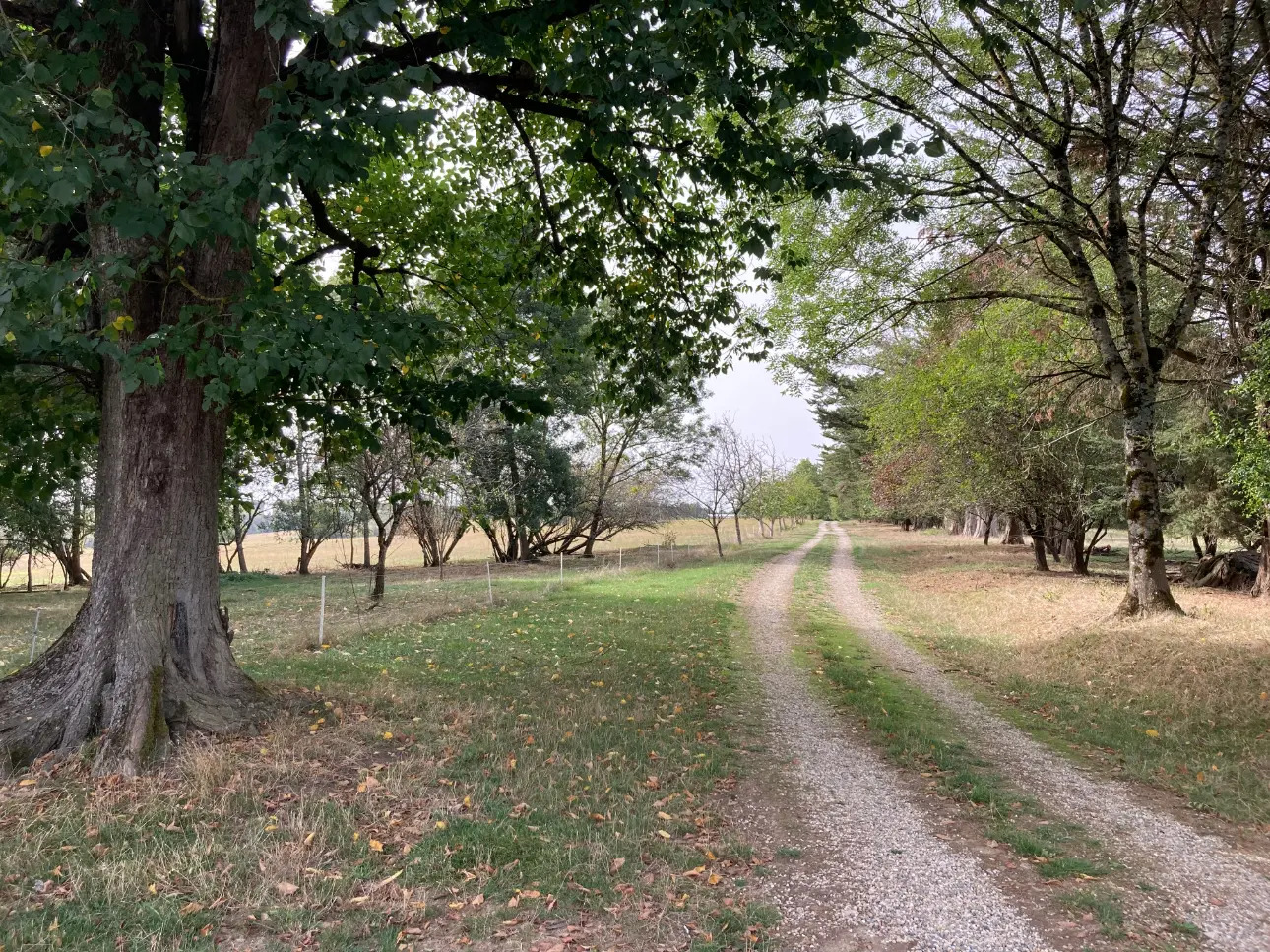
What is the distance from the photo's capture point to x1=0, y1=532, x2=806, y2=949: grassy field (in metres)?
3.32

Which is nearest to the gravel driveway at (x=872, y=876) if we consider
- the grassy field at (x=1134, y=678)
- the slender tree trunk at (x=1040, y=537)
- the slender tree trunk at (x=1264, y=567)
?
the grassy field at (x=1134, y=678)

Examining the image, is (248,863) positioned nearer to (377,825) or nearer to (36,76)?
(377,825)

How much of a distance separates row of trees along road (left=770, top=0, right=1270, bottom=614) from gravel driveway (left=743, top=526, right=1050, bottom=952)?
5.29 m

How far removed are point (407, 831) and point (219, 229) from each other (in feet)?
12.2

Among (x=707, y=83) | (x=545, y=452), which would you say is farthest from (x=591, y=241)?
(x=545, y=452)

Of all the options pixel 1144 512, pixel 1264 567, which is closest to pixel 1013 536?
pixel 1264 567

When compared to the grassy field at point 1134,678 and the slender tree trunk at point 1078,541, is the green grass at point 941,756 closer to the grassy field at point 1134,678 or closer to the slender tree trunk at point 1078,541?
the grassy field at point 1134,678

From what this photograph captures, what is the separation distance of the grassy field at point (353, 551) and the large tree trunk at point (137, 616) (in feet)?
90.4

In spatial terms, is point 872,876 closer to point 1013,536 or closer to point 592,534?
point 592,534

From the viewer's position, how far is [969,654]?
10.8m

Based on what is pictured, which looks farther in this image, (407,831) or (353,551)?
(353,551)

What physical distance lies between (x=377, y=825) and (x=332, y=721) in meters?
2.03

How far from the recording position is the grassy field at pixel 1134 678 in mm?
5879

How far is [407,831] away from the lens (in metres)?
4.23
